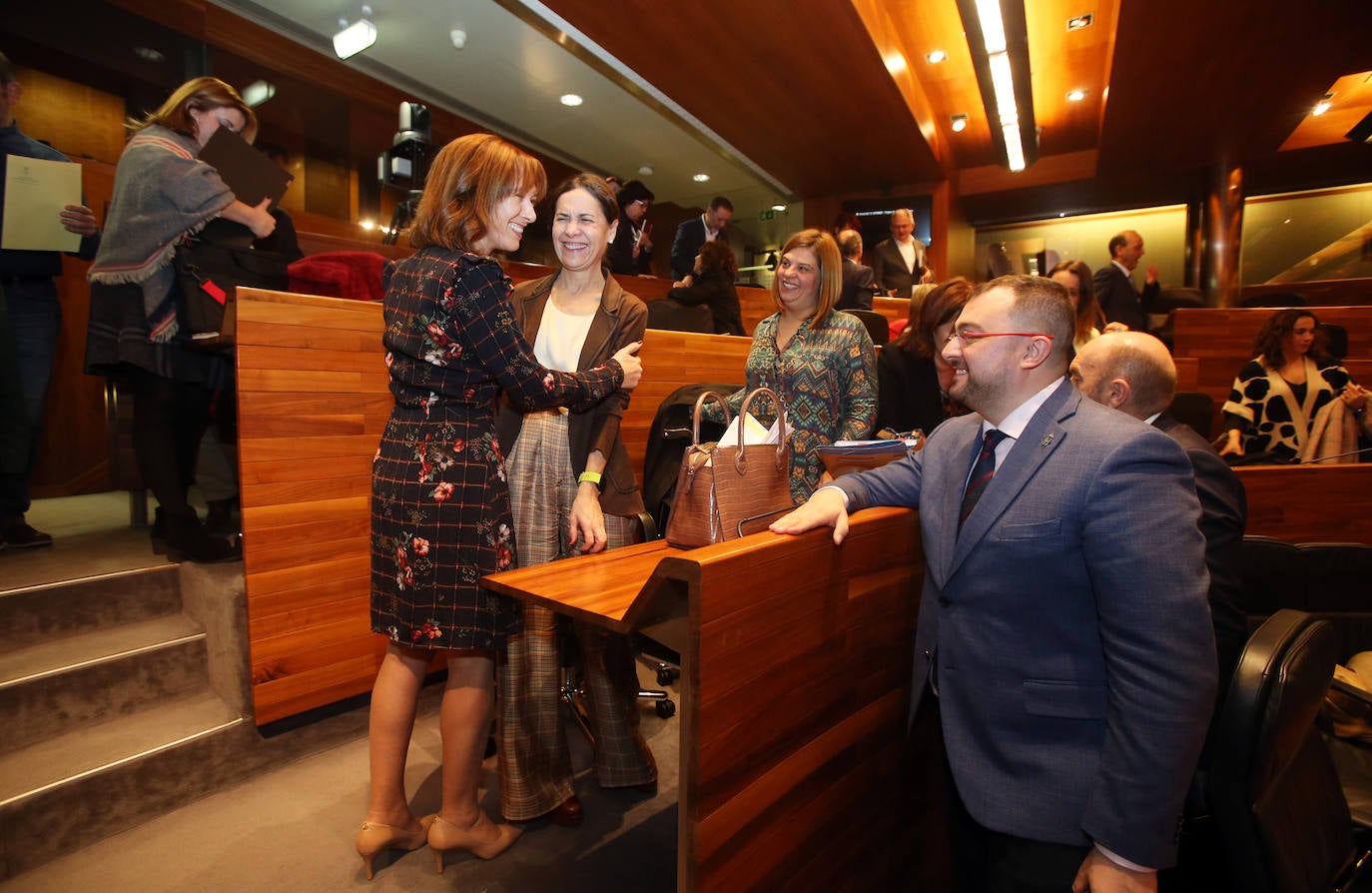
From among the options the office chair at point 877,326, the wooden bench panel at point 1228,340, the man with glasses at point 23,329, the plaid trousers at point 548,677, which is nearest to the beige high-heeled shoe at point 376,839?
the plaid trousers at point 548,677

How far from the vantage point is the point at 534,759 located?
201 centimetres

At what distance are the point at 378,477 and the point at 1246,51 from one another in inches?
307

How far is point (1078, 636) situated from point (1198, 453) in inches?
31.9

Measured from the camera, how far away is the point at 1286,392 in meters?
4.38

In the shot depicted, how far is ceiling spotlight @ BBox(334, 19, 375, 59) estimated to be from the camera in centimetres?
605

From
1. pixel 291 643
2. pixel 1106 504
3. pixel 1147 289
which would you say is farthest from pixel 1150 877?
pixel 1147 289

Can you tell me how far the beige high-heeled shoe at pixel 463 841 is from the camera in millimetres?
1766

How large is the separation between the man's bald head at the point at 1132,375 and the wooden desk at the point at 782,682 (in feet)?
2.25

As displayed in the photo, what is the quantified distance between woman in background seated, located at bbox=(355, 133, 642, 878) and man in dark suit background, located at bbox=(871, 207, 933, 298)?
613 centimetres

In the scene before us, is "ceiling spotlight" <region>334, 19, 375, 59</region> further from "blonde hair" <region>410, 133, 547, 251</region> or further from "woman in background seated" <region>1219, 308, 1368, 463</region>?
"woman in background seated" <region>1219, 308, 1368, 463</region>

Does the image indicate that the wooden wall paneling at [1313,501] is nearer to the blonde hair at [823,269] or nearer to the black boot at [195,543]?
the blonde hair at [823,269]

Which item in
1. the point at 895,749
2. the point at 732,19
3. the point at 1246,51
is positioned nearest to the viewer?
the point at 895,749

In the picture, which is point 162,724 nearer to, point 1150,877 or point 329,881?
point 329,881

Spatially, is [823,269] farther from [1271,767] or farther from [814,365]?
[1271,767]
